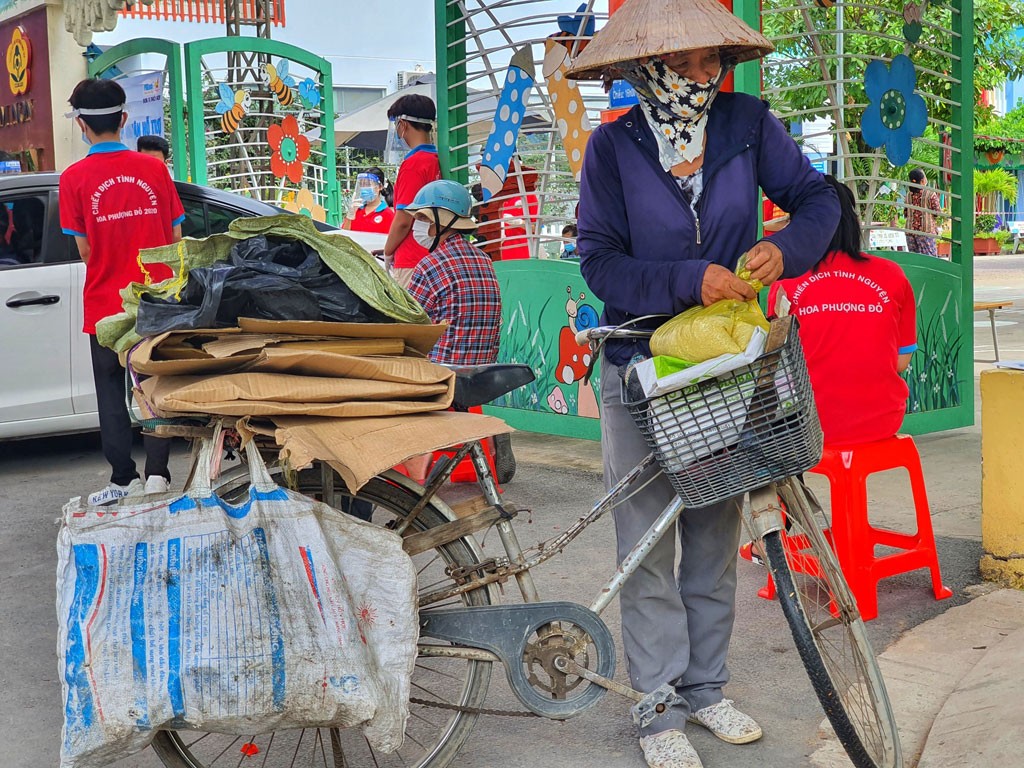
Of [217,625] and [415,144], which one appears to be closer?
[217,625]

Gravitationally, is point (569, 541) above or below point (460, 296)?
below

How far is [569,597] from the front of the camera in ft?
15.1

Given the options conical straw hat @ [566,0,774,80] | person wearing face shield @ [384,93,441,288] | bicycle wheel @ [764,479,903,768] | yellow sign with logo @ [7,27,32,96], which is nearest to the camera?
bicycle wheel @ [764,479,903,768]

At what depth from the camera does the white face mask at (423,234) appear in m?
5.53

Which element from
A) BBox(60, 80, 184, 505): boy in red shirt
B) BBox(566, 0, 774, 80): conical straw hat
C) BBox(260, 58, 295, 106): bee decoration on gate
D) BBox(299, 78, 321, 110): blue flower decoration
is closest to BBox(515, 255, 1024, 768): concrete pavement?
BBox(566, 0, 774, 80): conical straw hat

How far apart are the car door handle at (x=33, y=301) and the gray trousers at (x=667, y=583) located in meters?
4.53

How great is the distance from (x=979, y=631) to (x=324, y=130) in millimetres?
9510

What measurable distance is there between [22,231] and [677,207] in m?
4.98

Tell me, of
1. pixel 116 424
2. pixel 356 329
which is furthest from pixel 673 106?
pixel 116 424

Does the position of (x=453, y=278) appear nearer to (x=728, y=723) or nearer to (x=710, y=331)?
(x=728, y=723)

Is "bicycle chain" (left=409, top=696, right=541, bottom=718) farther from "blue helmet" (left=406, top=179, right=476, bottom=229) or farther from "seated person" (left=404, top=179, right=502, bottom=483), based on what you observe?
"blue helmet" (left=406, top=179, right=476, bottom=229)

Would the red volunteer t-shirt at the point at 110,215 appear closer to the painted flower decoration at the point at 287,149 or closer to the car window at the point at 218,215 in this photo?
the car window at the point at 218,215

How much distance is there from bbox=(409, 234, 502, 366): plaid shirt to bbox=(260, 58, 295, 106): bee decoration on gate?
646 centimetres

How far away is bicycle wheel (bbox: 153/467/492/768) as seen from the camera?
3020 mm
